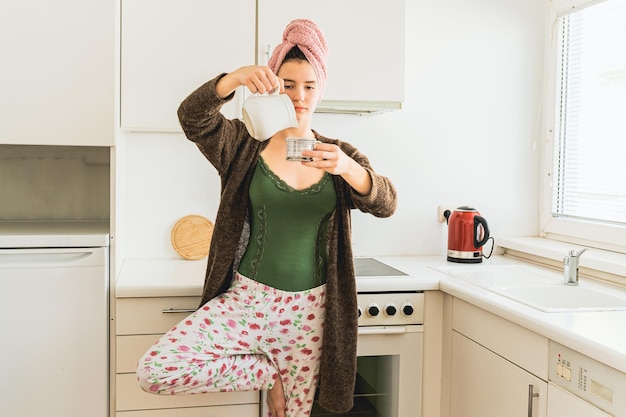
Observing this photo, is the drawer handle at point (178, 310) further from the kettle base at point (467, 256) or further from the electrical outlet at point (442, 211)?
the electrical outlet at point (442, 211)

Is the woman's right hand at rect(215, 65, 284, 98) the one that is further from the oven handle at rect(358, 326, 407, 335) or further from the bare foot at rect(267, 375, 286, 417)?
the oven handle at rect(358, 326, 407, 335)

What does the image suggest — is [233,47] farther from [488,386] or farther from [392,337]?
[488,386]

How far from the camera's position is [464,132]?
9.50 feet

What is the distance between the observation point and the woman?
1.78m

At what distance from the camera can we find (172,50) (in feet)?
7.42

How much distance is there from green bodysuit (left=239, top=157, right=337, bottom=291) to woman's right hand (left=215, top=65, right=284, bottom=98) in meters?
0.30

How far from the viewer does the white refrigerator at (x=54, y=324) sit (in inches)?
80.7

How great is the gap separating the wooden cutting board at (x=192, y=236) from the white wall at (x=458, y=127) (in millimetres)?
135

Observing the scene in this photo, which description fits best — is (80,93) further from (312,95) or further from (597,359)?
(597,359)

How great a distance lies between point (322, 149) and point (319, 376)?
0.72 meters

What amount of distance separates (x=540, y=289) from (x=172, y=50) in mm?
1503

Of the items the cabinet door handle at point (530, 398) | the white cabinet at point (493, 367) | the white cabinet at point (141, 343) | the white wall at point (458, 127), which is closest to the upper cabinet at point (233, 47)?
the white wall at point (458, 127)

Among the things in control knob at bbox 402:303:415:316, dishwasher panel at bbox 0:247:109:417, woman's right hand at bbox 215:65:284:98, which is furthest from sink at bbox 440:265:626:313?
dishwasher panel at bbox 0:247:109:417

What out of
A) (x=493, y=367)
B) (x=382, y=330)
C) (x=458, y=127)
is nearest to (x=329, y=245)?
(x=382, y=330)
